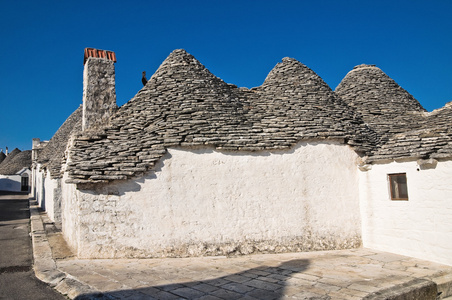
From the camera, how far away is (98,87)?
886cm

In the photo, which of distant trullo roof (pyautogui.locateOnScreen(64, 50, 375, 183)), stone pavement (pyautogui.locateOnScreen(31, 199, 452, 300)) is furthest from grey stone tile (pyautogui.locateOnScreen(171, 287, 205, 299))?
distant trullo roof (pyautogui.locateOnScreen(64, 50, 375, 183))

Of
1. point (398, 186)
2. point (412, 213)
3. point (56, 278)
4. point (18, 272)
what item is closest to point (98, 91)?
point (18, 272)

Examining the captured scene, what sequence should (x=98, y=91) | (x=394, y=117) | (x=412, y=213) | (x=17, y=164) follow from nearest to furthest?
(x=412, y=213) < (x=98, y=91) < (x=394, y=117) < (x=17, y=164)

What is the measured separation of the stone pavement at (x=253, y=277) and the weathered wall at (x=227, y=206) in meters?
0.38

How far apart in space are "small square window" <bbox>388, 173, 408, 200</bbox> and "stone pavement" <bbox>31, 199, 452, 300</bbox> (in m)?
1.30

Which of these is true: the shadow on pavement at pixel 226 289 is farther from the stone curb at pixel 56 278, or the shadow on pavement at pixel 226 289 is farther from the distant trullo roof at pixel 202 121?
the distant trullo roof at pixel 202 121

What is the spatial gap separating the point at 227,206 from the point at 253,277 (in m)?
2.09

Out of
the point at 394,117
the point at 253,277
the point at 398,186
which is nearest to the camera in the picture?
the point at 253,277

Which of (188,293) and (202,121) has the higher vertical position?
(202,121)

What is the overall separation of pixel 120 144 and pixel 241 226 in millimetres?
3297

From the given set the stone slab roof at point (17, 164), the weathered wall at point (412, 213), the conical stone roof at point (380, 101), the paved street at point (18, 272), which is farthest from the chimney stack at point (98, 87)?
the stone slab roof at point (17, 164)

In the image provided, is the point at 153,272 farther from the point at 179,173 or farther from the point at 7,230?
the point at 7,230

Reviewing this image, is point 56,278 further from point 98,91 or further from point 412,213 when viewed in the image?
point 412,213

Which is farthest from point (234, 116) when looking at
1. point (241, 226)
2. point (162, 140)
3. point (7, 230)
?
point (7, 230)
